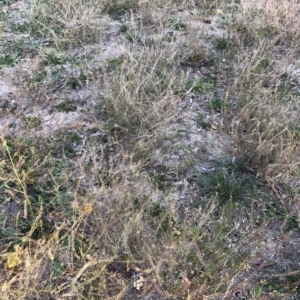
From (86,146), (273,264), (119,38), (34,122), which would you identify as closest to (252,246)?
(273,264)

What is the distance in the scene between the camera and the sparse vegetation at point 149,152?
6.98 feet

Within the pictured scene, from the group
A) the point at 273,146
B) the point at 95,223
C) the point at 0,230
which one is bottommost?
the point at 0,230

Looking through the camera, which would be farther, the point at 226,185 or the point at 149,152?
the point at 149,152

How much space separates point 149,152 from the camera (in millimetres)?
2949

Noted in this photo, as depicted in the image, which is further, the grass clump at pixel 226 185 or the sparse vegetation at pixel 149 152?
the grass clump at pixel 226 185

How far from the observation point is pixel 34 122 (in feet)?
10.2

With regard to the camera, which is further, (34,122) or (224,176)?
(34,122)

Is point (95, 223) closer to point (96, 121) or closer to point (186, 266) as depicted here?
point (186, 266)

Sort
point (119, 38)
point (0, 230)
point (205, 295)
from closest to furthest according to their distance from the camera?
point (205, 295)
point (0, 230)
point (119, 38)

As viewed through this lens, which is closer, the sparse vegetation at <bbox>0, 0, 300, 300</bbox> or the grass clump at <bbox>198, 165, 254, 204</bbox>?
the sparse vegetation at <bbox>0, 0, 300, 300</bbox>

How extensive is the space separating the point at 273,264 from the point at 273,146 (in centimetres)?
77

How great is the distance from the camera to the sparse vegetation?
83.8 inches

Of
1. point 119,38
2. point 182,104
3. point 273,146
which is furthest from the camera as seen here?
point 119,38

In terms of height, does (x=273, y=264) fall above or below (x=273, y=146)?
below
